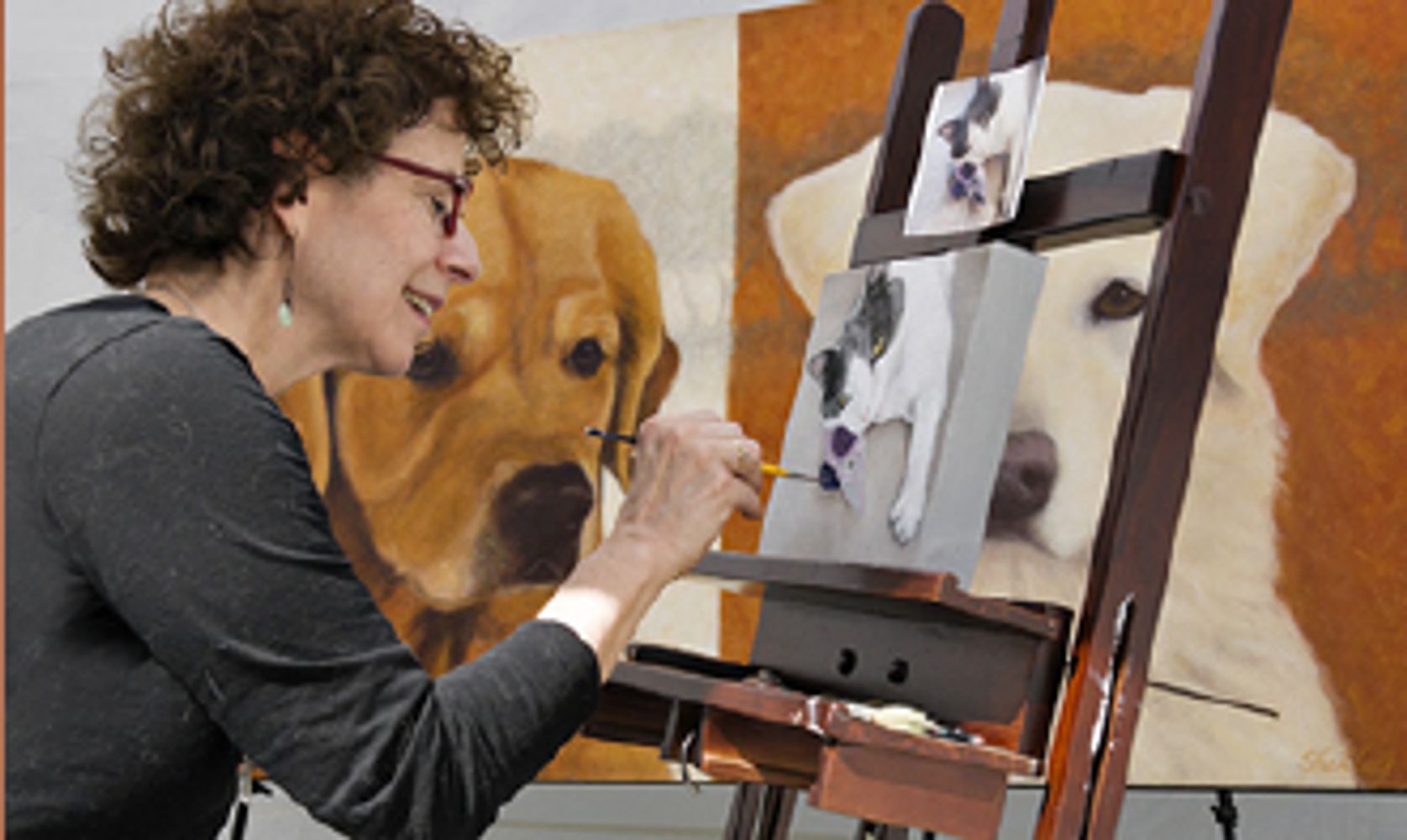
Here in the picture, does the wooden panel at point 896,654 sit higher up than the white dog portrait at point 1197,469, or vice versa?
the white dog portrait at point 1197,469

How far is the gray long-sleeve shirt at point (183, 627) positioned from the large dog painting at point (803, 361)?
6.59 feet

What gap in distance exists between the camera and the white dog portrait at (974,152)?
5.42 feet

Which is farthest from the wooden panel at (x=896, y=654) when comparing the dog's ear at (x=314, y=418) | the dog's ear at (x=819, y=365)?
the dog's ear at (x=314, y=418)

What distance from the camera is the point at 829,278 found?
1880 mm

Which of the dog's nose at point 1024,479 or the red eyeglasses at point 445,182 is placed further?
the dog's nose at point 1024,479

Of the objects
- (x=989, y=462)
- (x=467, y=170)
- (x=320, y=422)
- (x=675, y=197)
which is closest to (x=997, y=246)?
(x=989, y=462)

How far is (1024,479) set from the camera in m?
2.91

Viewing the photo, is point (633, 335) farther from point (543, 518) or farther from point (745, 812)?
point (745, 812)

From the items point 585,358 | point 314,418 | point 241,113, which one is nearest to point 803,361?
point 585,358

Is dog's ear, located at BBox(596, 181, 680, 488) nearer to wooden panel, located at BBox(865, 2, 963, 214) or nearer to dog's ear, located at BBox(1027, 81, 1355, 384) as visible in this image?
dog's ear, located at BBox(1027, 81, 1355, 384)

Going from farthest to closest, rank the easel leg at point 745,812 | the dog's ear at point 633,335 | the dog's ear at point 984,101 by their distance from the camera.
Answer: the dog's ear at point 633,335
the easel leg at point 745,812
the dog's ear at point 984,101

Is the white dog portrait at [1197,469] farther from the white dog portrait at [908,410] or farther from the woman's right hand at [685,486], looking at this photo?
the woman's right hand at [685,486]

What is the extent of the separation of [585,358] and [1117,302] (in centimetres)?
124

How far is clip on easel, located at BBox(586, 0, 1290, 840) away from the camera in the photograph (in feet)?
4.31
